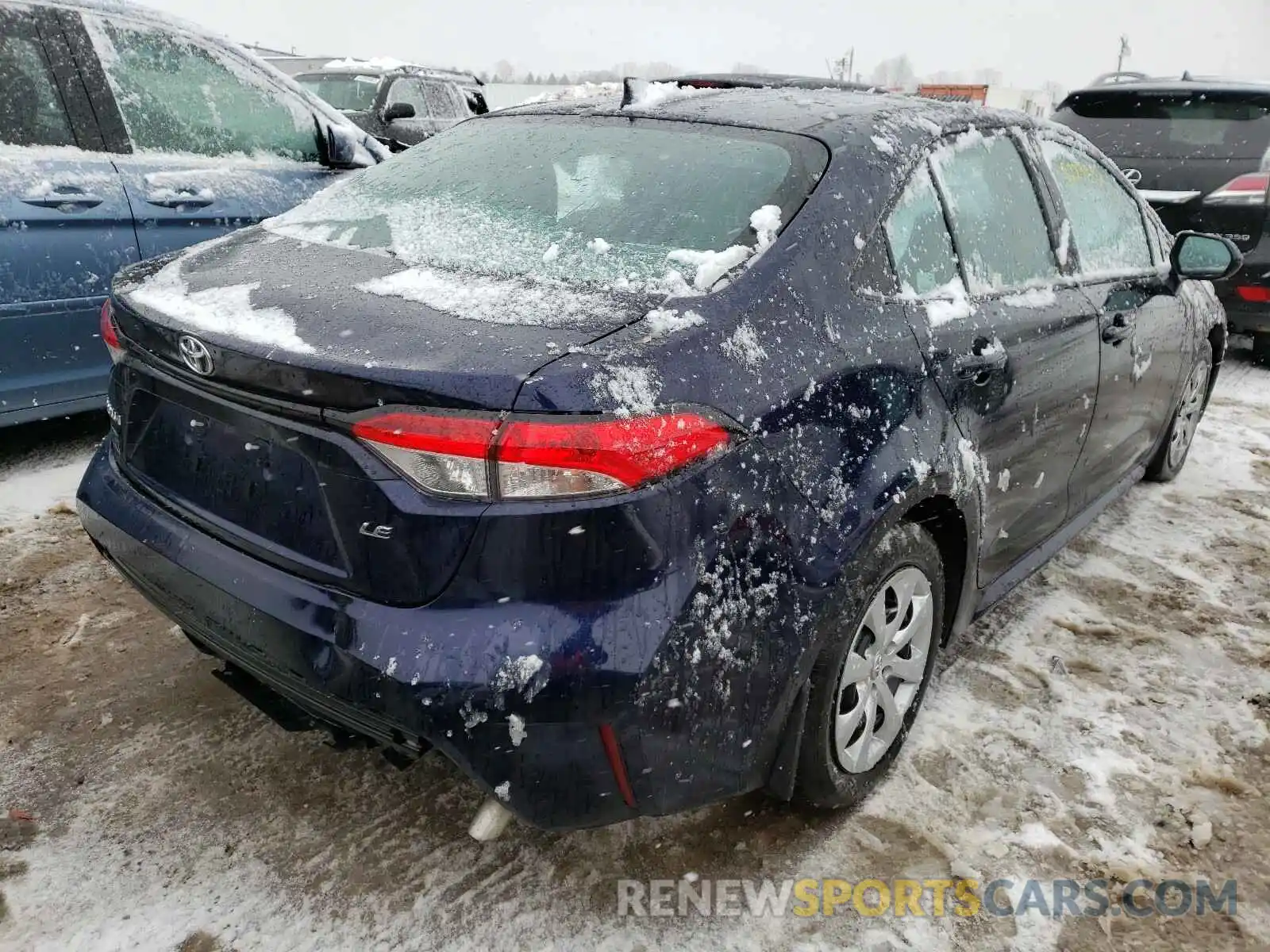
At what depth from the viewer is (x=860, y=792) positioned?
2191mm

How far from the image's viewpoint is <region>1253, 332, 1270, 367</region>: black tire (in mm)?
6590

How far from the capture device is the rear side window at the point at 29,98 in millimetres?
3492

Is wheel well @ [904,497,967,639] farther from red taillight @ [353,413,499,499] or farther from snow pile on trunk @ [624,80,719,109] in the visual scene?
snow pile on trunk @ [624,80,719,109]

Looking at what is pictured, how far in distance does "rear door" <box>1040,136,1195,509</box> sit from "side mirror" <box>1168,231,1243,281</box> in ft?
0.31

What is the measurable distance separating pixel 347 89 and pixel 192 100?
554 centimetres

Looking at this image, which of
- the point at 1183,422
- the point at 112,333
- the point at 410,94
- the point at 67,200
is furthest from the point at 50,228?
the point at 410,94

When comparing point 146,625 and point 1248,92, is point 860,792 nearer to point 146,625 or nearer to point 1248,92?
point 146,625

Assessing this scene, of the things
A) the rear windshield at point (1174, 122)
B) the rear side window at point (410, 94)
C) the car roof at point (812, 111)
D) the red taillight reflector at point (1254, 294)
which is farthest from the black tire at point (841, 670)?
the rear side window at point (410, 94)

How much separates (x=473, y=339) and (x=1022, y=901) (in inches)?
64.4

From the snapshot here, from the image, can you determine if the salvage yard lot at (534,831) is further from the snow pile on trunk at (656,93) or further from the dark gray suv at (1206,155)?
the dark gray suv at (1206,155)

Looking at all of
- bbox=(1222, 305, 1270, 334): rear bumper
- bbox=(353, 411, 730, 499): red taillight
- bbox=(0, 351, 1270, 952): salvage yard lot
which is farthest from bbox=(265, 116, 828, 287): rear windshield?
bbox=(1222, 305, 1270, 334): rear bumper

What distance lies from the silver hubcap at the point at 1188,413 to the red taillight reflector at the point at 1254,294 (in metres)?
2.19

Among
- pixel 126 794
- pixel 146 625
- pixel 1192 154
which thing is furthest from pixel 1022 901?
pixel 1192 154

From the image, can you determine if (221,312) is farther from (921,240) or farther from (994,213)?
(994,213)
